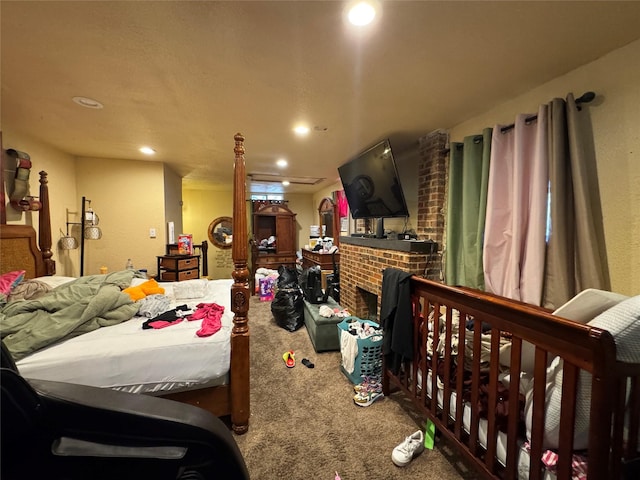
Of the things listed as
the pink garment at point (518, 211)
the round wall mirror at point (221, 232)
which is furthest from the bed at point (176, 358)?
the round wall mirror at point (221, 232)

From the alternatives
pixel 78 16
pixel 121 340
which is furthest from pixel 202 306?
pixel 78 16

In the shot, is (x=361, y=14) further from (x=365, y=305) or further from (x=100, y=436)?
(x=365, y=305)

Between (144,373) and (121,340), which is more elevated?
(121,340)

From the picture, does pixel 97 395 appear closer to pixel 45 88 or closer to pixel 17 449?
pixel 17 449

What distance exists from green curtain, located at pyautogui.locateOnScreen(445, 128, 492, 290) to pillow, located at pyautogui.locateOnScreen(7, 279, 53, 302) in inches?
133

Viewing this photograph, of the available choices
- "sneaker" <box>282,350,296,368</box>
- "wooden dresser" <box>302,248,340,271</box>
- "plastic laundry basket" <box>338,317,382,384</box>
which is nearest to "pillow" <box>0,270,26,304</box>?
"sneaker" <box>282,350,296,368</box>

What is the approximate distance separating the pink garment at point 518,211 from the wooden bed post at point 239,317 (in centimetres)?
184

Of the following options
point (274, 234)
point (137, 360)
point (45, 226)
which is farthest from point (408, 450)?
point (274, 234)

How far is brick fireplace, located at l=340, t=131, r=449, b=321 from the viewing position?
8.17ft

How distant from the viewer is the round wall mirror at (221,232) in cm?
631

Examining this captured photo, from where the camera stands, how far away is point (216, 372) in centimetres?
149

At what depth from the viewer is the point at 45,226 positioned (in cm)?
267

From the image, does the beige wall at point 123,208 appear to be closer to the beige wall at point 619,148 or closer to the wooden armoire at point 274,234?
the wooden armoire at point 274,234

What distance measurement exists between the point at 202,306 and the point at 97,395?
1.56 meters
